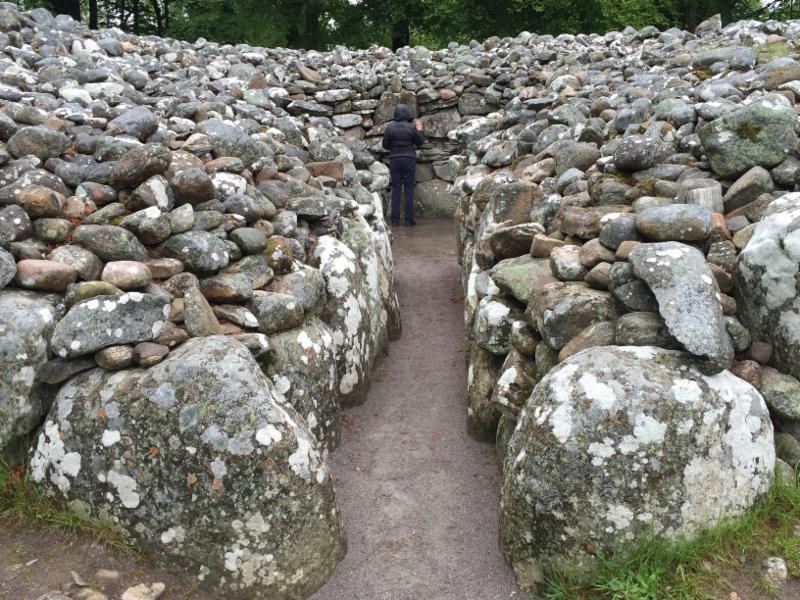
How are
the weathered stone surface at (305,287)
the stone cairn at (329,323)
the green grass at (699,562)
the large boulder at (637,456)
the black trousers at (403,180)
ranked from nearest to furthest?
the green grass at (699,562), the large boulder at (637,456), the stone cairn at (329,323), the weathered stone surface at (305,287), the black trousers at (403,180)

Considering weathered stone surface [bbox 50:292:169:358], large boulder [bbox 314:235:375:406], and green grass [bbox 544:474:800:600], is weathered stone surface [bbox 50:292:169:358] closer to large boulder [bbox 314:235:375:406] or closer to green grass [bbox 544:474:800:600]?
large boulder [bbox 314:235:375:406]

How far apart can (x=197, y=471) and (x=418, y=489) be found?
201 cm

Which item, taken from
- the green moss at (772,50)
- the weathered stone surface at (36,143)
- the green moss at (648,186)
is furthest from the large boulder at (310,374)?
the green moss at (772,50)

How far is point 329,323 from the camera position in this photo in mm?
6156

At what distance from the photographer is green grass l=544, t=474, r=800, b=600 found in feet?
11.3

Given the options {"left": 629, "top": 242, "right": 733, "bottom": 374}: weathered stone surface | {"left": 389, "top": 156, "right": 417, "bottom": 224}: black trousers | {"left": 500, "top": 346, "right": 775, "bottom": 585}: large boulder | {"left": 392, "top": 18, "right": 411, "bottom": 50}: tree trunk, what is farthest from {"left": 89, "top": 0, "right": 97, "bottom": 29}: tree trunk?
{"left": 500, "top": 346, "right": 775, "bottom": 585}: large boulder

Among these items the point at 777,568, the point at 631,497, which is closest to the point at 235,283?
the point at 631,497

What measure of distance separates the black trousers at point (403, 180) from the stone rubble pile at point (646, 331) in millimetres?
6641

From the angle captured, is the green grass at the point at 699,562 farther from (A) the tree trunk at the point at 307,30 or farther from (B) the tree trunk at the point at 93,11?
(B) the tree trunk at the point at 93,11

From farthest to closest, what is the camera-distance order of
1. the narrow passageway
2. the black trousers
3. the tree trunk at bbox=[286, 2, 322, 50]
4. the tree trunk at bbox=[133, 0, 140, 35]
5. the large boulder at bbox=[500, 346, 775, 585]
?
the tree trunk at bbox=[133, 0, 140, 35]
the tree trunk at bbox=[286, 2, 322, 50]
the black trousers
the narrow passageway
the large boulder at bbox=[500, 346, 775, 585]

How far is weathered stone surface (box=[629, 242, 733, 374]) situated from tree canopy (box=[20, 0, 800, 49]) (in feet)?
60.0

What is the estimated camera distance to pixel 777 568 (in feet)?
11.3

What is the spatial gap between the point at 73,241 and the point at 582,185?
4.57 meters

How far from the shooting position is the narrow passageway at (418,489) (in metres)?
4.17
